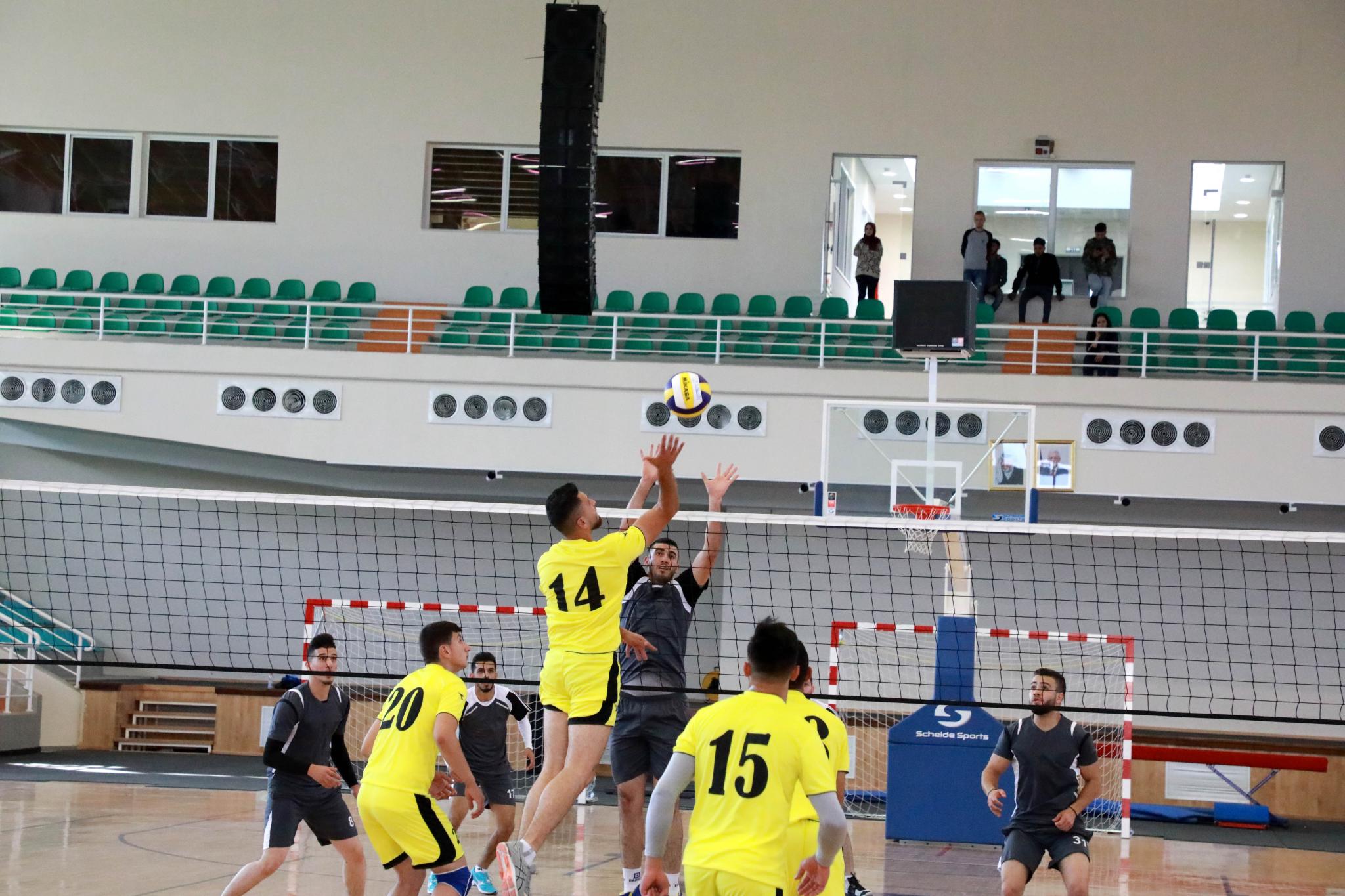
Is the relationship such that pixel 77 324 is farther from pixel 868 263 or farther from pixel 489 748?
pixel 489 748

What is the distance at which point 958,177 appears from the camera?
19547 millimetres

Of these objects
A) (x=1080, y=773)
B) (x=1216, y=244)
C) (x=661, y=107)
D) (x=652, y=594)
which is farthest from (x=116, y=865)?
(x=1216, y=244)

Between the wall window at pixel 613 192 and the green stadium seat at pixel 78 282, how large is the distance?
4.80 meters

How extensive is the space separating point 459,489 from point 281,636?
2.96 metres

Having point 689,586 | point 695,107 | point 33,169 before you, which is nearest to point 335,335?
point 695,107

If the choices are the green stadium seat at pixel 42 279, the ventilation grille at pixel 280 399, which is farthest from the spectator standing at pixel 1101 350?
the green stadium seat at pixel 42 279

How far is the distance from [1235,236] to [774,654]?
17.2 metres

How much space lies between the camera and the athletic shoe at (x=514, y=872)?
5676mm

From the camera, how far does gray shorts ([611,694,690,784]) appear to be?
22.3 ft

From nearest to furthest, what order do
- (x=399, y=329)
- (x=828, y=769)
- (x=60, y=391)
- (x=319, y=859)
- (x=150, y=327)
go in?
(x=828, y=769) < (x=319, y=859) < (x=60, y=391) < (x=150, y=327) < (x=399, y=329)

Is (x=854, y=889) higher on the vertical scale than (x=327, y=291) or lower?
lower

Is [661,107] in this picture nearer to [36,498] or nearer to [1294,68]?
[1294,68]

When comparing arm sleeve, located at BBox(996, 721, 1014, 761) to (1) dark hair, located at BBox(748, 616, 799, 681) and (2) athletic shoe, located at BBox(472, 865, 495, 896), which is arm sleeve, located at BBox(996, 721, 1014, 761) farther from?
(2) athletic shoe, located at BBox(472, 865, 495, 896)

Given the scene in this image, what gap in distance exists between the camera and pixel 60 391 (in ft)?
54.5
